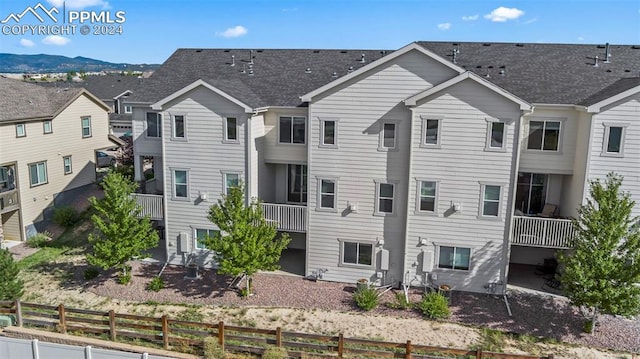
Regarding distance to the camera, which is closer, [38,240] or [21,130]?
[38,240]

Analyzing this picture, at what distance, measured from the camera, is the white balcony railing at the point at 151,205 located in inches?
888

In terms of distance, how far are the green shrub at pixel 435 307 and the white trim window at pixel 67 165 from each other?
2316 centimetres

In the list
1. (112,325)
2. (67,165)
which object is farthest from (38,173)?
(112,325)

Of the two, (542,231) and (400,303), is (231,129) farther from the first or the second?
(542,231)

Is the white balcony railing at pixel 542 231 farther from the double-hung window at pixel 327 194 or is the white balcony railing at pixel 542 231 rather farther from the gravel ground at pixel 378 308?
the double-hung window at pixel 327 194

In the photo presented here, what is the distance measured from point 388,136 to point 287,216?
578 cm

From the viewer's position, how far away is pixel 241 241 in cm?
1848

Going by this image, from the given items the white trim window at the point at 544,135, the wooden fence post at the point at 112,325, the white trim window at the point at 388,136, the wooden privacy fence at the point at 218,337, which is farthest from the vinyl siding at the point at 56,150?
the white trim window at the point at 544,135

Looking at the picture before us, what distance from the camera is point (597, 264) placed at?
15562 mm

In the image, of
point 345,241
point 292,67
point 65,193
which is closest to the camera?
point 345,241

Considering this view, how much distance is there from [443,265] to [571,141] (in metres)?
7.33

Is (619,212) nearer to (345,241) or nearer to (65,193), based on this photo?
(345,241)

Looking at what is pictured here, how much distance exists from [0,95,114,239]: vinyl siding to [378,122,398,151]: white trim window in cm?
1959

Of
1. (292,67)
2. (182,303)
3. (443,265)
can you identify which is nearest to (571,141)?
(443,265)
